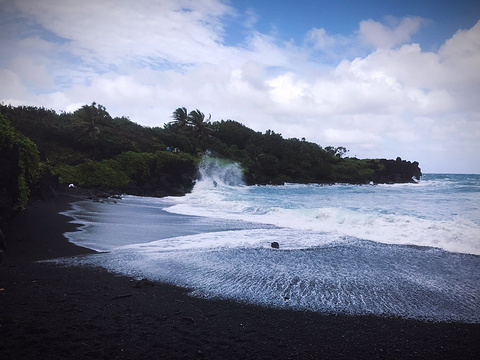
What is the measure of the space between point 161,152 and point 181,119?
21.8 meters

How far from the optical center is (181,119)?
2197 inches

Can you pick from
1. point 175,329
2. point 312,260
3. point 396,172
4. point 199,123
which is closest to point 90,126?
point 199,123

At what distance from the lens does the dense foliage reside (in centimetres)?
3040

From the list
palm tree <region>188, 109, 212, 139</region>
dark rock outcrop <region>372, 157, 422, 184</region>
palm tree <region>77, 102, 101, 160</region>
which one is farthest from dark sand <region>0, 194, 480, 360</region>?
dark rock outcrop <region>372, 157, 422, 184</region>

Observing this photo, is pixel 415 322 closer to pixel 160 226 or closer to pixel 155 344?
pixel 155 344

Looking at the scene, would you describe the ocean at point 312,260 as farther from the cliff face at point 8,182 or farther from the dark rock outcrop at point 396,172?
the dark rock outcrop at point 396,172

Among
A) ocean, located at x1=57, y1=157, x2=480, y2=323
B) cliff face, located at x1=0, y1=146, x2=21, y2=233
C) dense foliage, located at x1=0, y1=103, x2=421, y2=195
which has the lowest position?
ocean, located at x1=57, y1=157, x2=480, y2=323

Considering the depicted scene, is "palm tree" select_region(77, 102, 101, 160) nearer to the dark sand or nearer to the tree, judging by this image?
the tree

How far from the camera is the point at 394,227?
459 inches

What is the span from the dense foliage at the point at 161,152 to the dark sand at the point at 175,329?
17454mm

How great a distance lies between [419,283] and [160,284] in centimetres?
507

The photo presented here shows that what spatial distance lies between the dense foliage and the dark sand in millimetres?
17454

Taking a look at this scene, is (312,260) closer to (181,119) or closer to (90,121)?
(90,121)

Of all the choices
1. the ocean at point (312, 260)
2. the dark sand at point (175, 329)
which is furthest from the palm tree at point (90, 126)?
the dark sand at point (175, 329)
